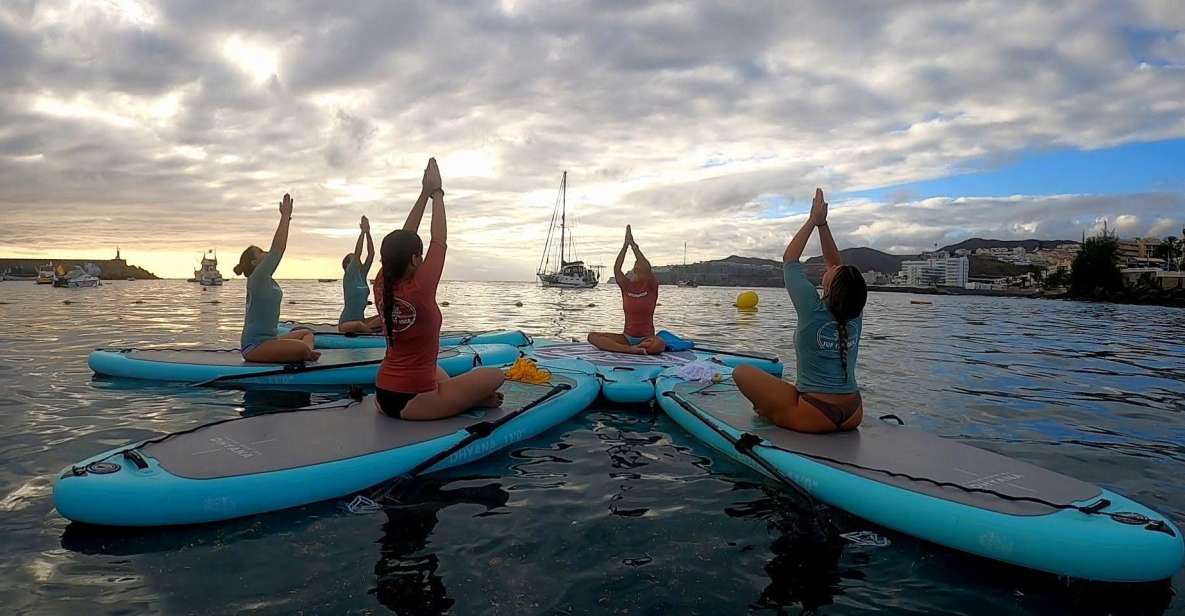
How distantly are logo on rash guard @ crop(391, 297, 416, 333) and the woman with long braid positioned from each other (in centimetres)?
359

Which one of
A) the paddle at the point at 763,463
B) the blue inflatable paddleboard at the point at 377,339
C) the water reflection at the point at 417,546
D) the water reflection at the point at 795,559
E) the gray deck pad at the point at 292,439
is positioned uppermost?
the blue inflatable paddleboard at the point at 377,339

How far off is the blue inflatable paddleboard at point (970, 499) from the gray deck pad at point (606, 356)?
4.06 meters

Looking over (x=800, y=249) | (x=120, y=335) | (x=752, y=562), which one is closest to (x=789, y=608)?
(x=752, y=562)

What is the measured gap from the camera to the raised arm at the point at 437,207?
6.03m

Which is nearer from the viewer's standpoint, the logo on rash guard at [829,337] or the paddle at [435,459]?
the paddle at [435,459]

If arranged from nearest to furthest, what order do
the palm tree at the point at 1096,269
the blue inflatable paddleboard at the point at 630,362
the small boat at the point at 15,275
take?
1. the blue inflatable paddleboard at the point at 630,362
2. the palm tree at the point at 1096,269
3. the small boat at the point at 15,275

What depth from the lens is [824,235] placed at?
664 cm

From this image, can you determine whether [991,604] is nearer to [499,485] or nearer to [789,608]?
[789,608]

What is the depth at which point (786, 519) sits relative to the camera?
534 cm

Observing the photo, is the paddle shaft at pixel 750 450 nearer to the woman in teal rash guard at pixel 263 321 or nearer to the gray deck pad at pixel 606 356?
the gray deck pad at pixel 606 356

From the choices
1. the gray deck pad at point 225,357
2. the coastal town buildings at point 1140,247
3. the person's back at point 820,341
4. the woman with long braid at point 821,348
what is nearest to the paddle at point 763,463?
the woman with long braid at point 821,348

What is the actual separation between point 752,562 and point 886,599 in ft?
2.86

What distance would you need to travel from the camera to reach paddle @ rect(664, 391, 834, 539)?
498 cm

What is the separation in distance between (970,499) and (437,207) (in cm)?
508
